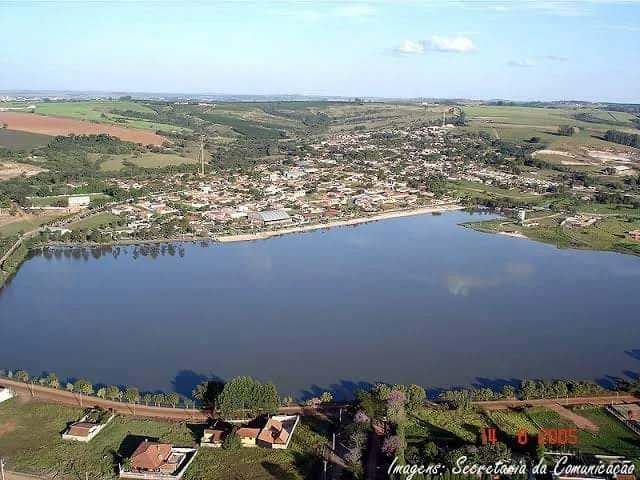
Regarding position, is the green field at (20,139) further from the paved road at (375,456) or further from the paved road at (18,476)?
the paved road at (375,456)

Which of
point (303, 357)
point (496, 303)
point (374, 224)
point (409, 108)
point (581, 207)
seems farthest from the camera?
point (409, 108)

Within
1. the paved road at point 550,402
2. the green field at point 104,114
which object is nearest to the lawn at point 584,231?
the paved road at point 550,402

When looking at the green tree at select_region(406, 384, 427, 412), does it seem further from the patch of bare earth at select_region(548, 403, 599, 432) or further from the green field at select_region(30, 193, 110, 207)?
the green field at select_region(30, 193, 110, 207)

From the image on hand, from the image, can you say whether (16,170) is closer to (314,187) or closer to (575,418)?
(314,187)

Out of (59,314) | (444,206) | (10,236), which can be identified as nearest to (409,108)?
(444,206)

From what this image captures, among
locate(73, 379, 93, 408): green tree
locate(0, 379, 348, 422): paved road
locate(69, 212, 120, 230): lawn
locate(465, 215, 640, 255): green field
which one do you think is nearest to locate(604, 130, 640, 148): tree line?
locate(465, 215, 640, 255): green field

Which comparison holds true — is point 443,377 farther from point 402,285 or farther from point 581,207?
point 581,207
